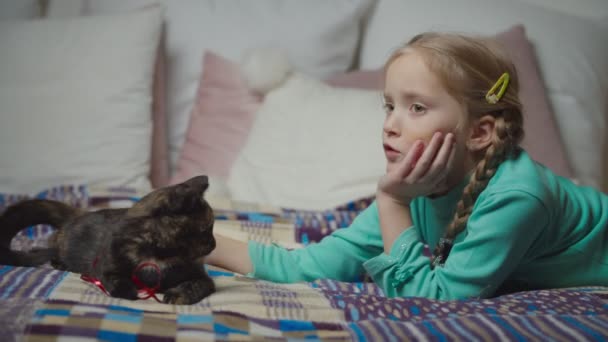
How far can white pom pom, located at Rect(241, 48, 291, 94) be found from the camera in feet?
6.87

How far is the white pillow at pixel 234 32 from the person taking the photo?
2285mm

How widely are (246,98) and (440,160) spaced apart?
50.4 inches

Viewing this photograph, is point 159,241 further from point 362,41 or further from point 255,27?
point 362,41

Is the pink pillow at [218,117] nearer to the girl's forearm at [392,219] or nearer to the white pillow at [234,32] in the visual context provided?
the white pillow at [234,32]

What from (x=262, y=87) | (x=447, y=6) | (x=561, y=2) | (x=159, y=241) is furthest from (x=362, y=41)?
(x=159, y=241)

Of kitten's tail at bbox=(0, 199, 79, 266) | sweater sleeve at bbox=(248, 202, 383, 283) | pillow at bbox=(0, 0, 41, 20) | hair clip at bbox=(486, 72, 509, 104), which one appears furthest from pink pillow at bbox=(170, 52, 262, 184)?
hair clip at bbox=(486, 72, 509, 104)

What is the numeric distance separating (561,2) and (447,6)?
0.54 meters

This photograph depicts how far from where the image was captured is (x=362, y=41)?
250 centimetres

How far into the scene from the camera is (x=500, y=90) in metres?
1.08

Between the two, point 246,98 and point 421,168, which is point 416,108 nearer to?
point 421,168

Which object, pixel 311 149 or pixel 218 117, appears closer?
pixel 311 149

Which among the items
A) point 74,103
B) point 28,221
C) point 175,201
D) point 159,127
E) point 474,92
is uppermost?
point 474,92

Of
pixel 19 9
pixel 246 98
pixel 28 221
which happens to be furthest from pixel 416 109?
pixel 19 9

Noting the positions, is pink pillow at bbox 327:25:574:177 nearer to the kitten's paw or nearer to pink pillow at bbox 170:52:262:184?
pink pillow at bbox 170:52:262:184
